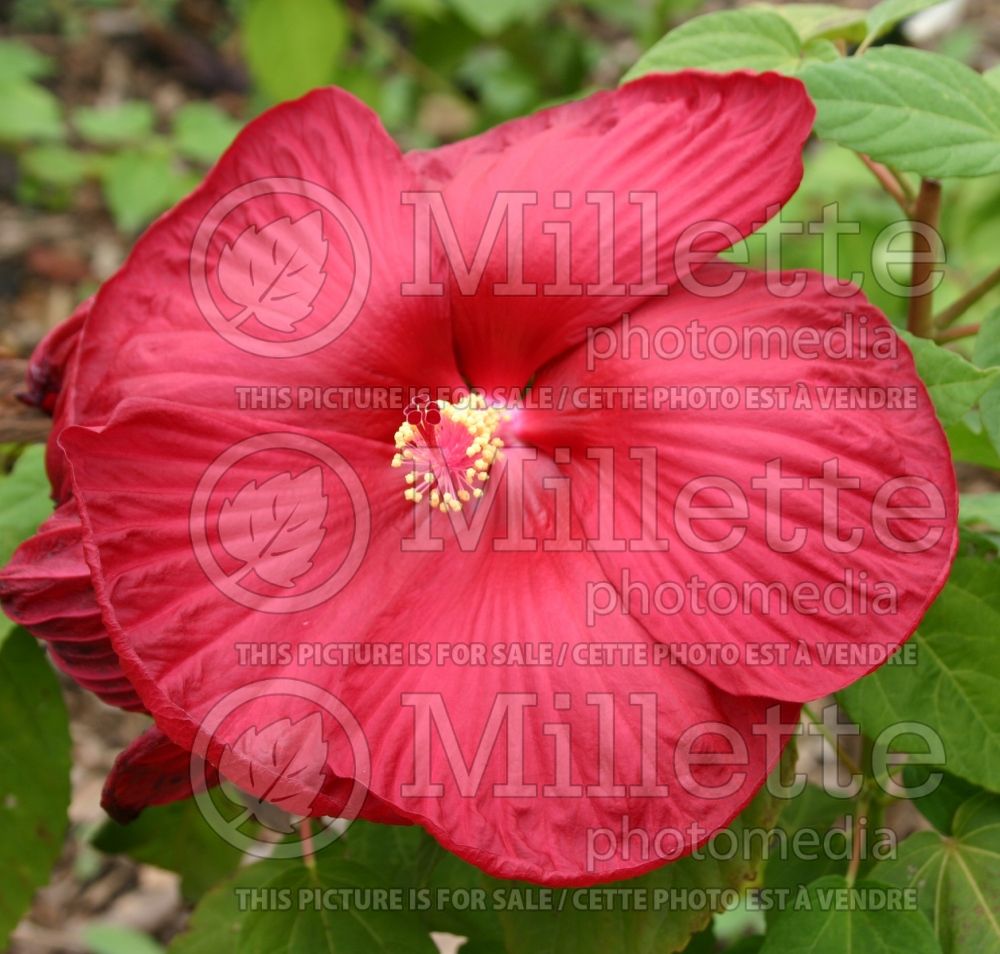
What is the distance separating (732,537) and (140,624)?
464 millimetres

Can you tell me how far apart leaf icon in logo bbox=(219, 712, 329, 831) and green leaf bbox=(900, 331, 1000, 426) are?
21.8 inches

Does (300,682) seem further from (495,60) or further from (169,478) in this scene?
(495,60)

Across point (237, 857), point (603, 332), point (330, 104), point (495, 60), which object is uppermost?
point (330, 104)

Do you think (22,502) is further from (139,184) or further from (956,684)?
(139,184)

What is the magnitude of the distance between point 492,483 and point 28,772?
2.06 ft

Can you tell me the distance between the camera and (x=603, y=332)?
102 centimetres

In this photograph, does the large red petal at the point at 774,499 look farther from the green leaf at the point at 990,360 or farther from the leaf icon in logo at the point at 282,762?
the leaf icon in logo at the point at 282,762

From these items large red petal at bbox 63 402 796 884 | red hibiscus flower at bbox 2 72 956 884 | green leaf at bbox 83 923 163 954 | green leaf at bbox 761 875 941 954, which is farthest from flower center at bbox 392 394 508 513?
green leaf at bbox 83 923 163 954

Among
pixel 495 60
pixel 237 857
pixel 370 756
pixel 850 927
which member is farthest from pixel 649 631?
pixel 495 60

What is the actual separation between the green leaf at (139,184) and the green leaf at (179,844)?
155cm

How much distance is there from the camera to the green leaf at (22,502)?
4.01 ft

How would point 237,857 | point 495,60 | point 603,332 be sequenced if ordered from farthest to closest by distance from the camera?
1. point 495,60
2. point 237,857
3. point 603,332

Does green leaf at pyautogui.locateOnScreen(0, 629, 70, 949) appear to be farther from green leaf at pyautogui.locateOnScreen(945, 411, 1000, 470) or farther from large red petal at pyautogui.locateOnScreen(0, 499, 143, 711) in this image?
green leaf at pyautogui.locateOnScreen(945, 411, 1000, 470)

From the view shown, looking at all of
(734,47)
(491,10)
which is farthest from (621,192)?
(491,10)
